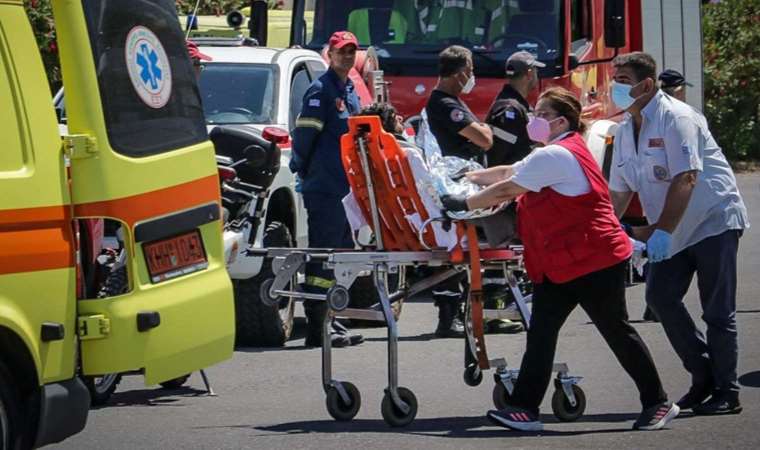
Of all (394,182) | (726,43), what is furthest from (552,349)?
(726,43)

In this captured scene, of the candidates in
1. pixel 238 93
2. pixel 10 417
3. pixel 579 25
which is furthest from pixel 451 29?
pixel 10 417

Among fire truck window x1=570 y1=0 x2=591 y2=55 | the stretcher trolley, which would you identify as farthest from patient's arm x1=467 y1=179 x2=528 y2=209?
fire truck window x1=570 y1=0 x2=591 y2=55

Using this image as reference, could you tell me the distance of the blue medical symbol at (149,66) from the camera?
21.9 feet

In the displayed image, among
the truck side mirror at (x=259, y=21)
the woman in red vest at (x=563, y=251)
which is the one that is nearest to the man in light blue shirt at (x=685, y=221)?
the woman in red vest at (x=563, y=251)

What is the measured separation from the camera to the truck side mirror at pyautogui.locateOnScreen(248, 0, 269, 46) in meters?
16.8

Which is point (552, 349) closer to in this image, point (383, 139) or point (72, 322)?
point (383, 139)

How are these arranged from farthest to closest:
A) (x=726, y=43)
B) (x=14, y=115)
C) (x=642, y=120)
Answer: (x=726, y=43)
(x=642, y=120)
(x=14, y=115)

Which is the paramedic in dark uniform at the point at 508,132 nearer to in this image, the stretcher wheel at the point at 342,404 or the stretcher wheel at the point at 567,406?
the stretcher wheel at the point at 567,406

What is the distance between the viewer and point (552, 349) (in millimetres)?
8172

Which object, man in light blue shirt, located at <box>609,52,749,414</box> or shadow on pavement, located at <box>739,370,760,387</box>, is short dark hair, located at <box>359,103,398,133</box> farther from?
shadow on pavement, located at <box>739,370,760,387</box>

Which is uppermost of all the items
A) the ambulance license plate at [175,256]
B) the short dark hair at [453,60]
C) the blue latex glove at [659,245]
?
the short dark hair at [453,60]

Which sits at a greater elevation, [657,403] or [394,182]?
[394,182]

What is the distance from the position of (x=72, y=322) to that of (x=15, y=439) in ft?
1.57

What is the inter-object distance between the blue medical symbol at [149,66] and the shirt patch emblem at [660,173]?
9.68 ft
